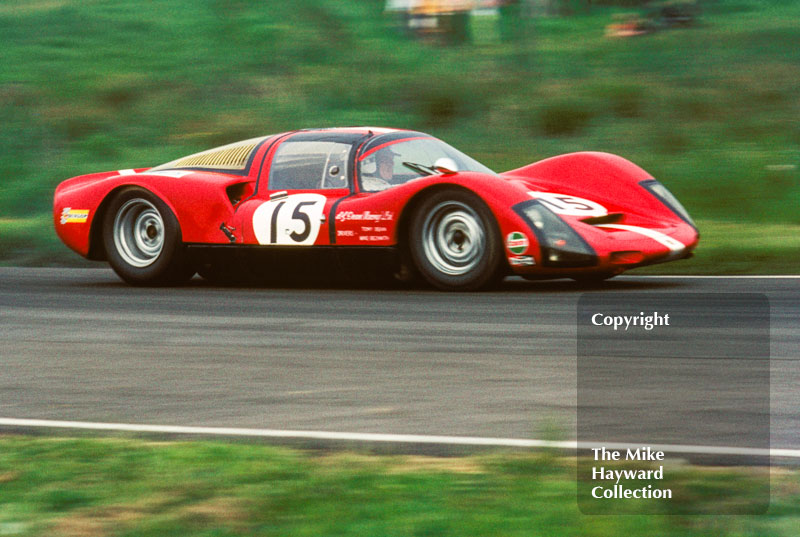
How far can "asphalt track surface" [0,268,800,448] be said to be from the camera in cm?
420

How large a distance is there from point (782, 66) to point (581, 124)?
408 cm

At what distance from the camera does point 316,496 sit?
3066mm

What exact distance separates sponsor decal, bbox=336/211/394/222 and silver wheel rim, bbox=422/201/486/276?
9.7 inches

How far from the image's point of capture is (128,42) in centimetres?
2469

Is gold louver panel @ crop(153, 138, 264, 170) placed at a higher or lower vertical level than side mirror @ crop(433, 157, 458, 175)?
higher

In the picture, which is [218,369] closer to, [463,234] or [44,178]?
[463,234]

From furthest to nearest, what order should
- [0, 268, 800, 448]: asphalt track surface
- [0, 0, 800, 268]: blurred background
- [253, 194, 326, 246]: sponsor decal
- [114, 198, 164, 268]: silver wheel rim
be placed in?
1. [0, 0, 800, 268]: blurred background
2. [114, 198, 164, 268]: silver wheel rim
3. [253, 194, 326, 246]: sponsor decal
4. [0, 268, 800, 448]: asphalt track surface

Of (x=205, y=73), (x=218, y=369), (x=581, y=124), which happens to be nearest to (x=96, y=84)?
(x=205, y=73)

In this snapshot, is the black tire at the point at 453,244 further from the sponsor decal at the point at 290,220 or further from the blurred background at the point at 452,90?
the blurred background at the point at 452,90

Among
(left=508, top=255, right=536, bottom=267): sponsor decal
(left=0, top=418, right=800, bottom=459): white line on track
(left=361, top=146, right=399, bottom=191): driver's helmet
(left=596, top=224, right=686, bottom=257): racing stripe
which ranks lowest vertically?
(left=0, top=418, right=800, bottom=459): white line on track

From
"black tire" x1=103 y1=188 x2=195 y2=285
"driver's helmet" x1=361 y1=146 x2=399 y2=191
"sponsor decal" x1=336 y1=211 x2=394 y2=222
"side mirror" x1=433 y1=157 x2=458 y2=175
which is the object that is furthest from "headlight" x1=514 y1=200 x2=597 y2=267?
"black tire" x1=103 y1=188 x2=195 y2=285

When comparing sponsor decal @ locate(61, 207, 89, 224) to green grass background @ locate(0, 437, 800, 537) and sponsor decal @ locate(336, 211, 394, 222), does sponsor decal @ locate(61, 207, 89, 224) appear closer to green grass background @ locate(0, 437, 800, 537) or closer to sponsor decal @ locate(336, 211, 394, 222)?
sponsor decal @ locate(336, 211, 394, 222)

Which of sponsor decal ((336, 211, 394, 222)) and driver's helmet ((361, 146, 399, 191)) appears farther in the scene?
driver's helmet ((361, 146, 399, 191))

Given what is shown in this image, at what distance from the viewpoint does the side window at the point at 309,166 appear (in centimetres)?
816
